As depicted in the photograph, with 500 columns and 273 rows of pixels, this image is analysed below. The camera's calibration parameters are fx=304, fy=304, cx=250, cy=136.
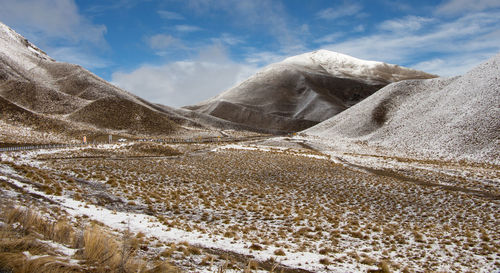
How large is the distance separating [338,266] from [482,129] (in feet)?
183

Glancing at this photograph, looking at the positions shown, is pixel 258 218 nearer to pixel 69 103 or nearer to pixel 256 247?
pixel 256 247

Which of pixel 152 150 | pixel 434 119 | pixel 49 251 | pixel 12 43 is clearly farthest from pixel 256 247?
pixel 12 43

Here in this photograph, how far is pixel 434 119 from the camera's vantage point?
2596 inches

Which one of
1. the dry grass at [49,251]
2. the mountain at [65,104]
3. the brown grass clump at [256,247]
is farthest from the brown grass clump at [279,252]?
the mountain at [65,104]

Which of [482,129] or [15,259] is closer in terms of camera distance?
[15,259]

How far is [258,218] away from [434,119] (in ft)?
213

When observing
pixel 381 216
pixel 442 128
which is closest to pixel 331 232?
pixel 381 216

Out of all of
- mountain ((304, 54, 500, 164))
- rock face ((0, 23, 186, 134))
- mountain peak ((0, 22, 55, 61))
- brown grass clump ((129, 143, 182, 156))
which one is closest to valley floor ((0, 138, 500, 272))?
brown grass clump ((129, 143, 182, 156))

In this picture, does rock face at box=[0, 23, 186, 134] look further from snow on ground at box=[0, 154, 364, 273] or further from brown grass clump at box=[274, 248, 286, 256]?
brown grass clump at box=[274, 248, 286, 256]

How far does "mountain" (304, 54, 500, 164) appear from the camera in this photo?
50.2 metres

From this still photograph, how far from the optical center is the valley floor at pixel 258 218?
8.77 meters

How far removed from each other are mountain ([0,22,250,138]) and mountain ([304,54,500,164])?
5735 centimetres

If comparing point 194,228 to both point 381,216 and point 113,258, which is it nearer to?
point 113,258

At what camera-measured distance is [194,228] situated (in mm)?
12359
